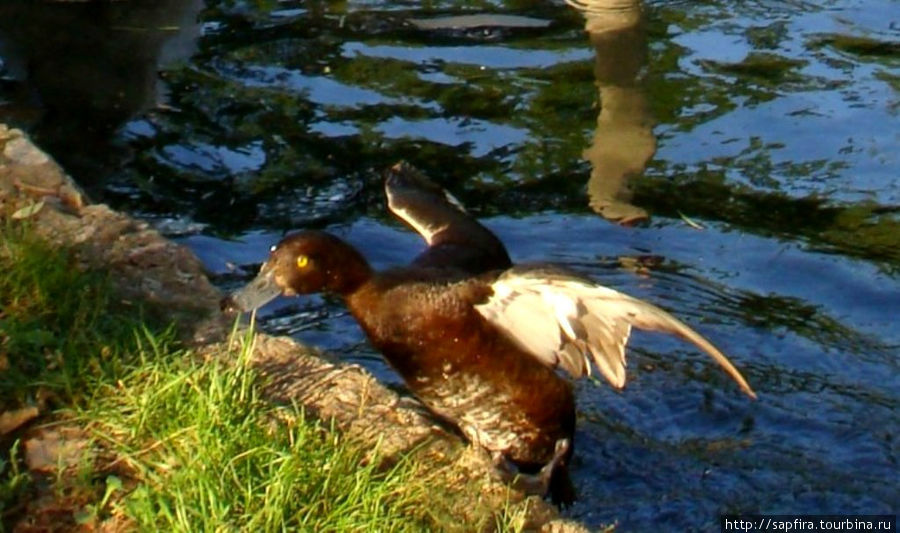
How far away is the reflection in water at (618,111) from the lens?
8133 millimetres

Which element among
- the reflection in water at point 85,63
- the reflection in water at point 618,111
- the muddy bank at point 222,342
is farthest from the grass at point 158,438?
the reflection in water at point 618,111

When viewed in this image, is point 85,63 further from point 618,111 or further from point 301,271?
point 301,271

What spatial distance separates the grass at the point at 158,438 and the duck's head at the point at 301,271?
0.30 meters

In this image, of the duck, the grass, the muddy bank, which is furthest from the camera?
the duck

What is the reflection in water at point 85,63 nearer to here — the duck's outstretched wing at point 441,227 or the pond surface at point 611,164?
the pond surface at point 611,164

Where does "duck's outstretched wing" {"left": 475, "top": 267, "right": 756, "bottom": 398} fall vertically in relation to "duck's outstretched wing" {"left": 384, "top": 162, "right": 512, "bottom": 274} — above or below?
above

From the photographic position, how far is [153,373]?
4.54 m

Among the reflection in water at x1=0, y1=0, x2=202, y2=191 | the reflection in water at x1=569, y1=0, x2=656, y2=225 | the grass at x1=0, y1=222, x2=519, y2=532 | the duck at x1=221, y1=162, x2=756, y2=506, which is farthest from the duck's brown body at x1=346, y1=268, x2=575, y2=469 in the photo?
the reflection in water at x1=0, y1=0, x2=202, y2=191

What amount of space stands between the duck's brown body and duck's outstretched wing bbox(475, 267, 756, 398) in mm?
72

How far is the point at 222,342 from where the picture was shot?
198 inches

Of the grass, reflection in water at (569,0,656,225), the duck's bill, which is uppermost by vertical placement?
the grass

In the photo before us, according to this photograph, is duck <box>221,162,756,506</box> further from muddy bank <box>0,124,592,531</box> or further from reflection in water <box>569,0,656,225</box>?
reflection in water <box>569,0,656,225</box>

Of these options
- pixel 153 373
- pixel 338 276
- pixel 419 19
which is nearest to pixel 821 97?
pixel 419 19

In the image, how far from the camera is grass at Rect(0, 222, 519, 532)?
4031mm
